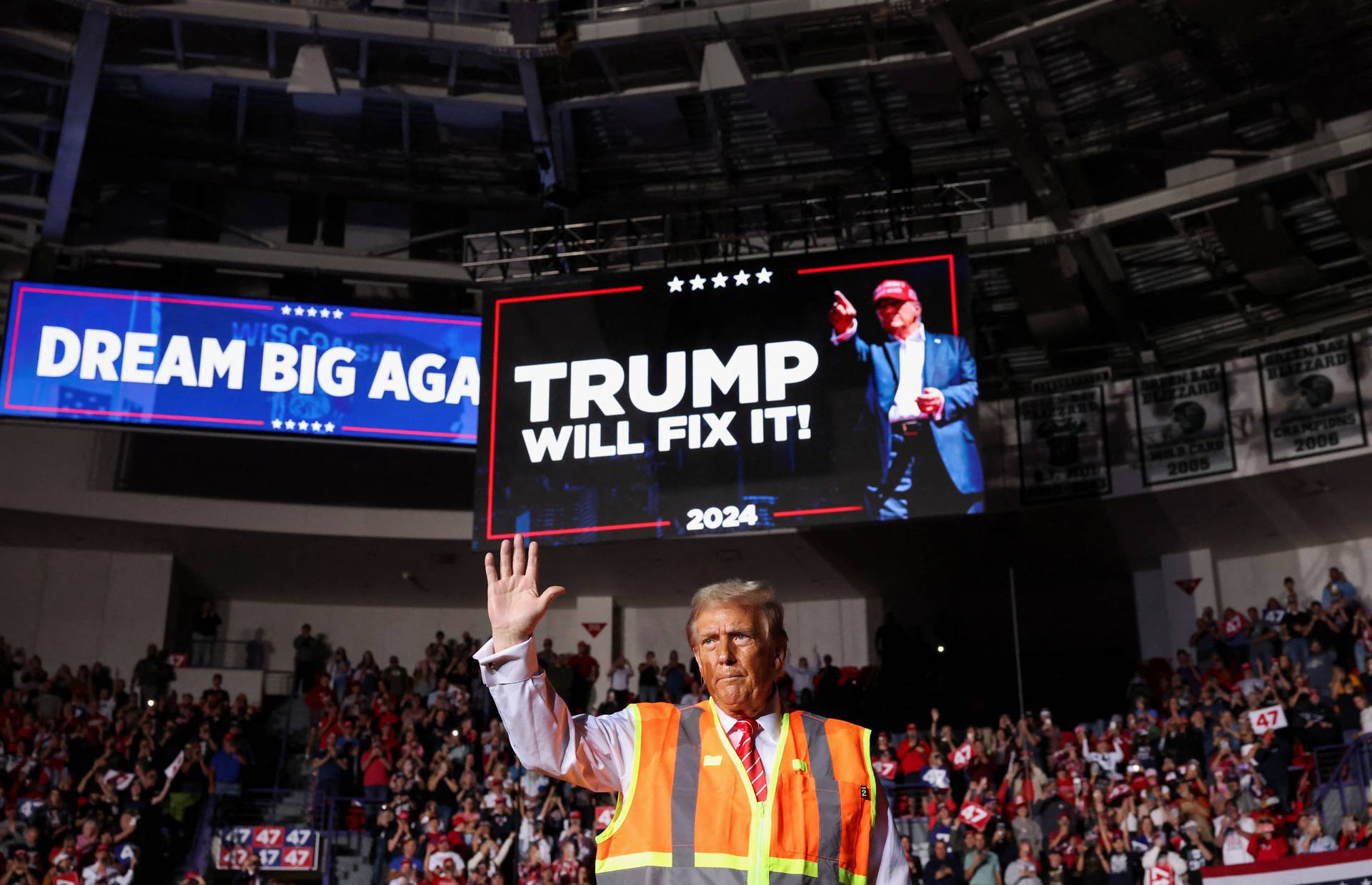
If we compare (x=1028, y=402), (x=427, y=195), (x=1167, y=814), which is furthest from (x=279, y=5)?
(x=1167, y=814)

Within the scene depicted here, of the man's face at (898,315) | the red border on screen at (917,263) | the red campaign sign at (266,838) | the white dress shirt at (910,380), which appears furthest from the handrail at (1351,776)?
the red campaign sign at (266,838)

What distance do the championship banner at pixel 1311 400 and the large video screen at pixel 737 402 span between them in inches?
290

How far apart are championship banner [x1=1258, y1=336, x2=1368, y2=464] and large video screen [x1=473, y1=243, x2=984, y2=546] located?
7.35 meters

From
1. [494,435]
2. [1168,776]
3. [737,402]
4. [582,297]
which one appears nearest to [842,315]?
[737,402]

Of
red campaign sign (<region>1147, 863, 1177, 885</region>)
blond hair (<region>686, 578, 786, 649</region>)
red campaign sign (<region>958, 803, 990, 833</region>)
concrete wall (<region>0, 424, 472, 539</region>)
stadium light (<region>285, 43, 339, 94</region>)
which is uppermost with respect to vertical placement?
stadium light (<region>285, 43, 339, 94</region>)

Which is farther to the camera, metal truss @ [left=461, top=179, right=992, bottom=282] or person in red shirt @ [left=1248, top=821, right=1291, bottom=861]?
metal truss @ [left=461, top=179, right=992, bottom=282]

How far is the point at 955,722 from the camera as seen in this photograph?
23.6 metres

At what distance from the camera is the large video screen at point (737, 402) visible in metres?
15.3

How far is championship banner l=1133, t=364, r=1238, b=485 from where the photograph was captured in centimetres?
2122

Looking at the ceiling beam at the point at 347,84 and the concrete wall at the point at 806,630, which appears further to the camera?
the concrete wall at the point at 806,630

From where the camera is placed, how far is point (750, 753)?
385 cm

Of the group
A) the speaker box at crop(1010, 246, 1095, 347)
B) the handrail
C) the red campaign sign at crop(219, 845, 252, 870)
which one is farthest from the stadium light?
the handrail

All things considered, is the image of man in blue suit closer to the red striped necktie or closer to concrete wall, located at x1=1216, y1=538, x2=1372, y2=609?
the red striped necktie

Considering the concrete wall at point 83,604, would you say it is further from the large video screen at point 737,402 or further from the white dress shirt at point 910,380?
the white dress shirt at point 910,380
